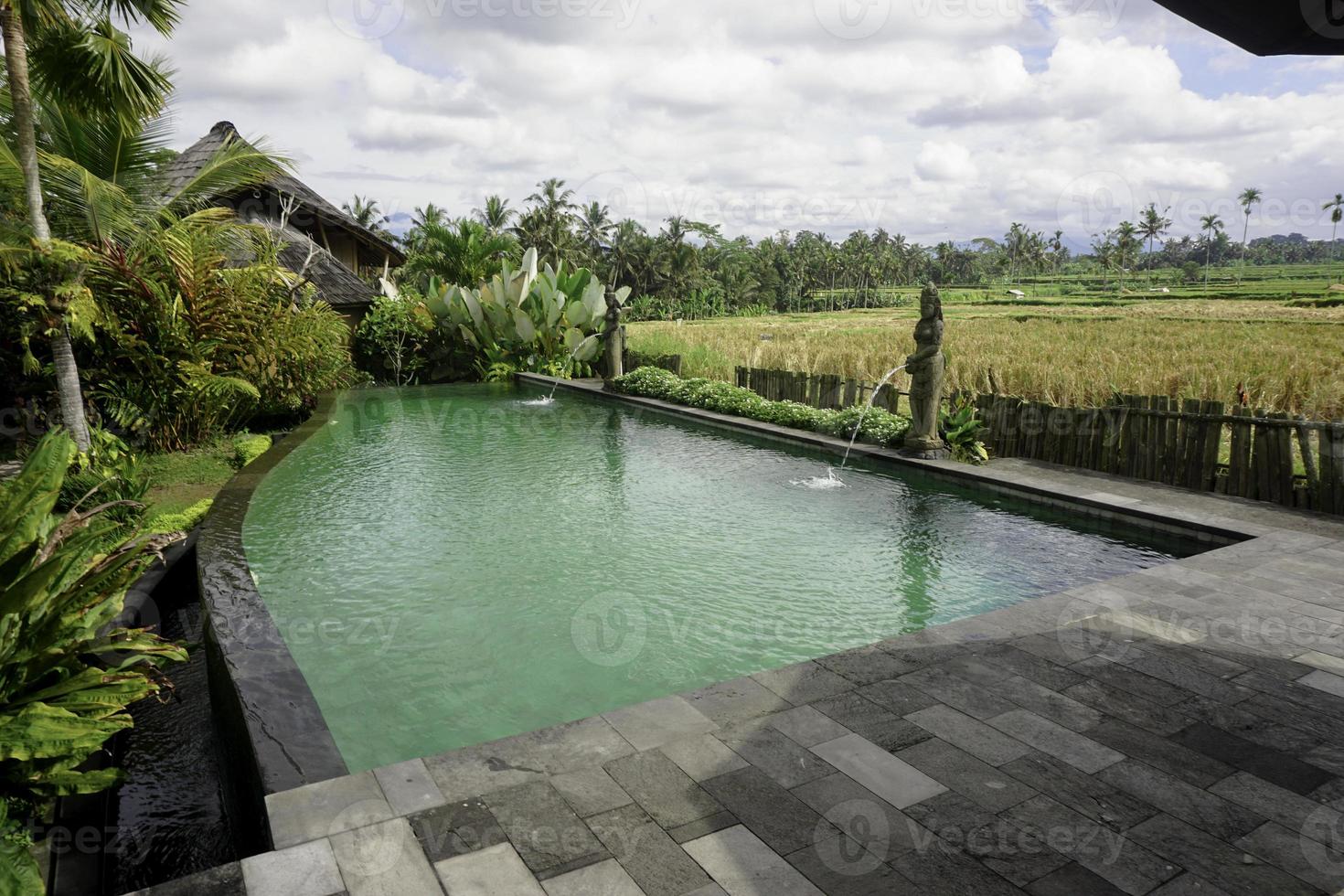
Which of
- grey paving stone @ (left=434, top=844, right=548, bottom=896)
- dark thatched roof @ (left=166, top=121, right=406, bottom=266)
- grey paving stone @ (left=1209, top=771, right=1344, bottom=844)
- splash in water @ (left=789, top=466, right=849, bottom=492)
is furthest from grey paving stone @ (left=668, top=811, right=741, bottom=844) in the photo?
dark thatched roof @ (left=166, top=121, right=406, bottom=266)

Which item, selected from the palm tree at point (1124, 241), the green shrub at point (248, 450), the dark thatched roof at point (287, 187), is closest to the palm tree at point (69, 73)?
the green shrub at point (248, 450)

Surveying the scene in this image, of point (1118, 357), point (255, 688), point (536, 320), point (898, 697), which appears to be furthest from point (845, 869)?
point (536, 320)

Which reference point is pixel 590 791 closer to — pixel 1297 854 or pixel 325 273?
pixel 1297 854

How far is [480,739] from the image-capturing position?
382 cm

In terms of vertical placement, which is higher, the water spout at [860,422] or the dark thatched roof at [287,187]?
the dark thatched roof at [287,187]

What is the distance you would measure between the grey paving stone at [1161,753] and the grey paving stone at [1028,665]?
36 centimetres

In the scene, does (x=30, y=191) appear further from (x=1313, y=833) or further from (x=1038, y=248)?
(x=1038, y=248)

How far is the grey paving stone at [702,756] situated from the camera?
2984 millimetres

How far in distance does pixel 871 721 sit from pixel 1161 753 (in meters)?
1.10

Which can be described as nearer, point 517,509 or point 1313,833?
point 1313,833

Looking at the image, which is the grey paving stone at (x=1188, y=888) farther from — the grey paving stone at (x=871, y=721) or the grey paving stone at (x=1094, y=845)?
the grey paving stone at (x=871, y=721)

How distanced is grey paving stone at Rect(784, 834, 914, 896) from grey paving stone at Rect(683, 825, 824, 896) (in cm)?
4

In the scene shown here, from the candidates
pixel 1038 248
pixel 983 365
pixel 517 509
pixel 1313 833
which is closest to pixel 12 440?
pixel 517 509

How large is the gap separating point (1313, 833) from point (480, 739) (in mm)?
3241
